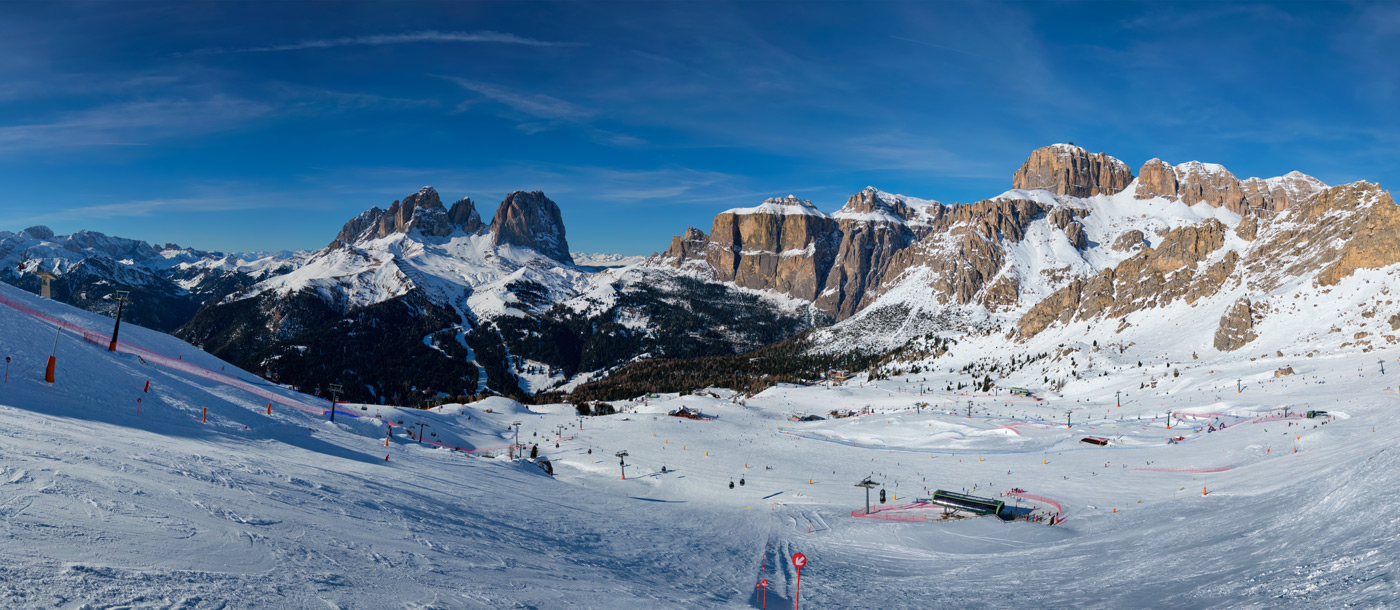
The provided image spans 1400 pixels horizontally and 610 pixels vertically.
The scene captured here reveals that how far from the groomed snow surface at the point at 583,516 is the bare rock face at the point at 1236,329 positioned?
271 feet

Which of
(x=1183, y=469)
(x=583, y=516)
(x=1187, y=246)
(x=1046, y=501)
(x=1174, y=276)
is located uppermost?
(x=1187, y=246)

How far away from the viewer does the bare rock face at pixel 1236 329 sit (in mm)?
128625

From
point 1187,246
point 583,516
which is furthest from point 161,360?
point 1187,246

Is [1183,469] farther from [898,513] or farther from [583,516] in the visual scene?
[583,516]

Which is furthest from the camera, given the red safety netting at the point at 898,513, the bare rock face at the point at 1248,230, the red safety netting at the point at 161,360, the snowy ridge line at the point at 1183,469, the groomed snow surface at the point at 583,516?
the bare rock face at the point at 1248,230

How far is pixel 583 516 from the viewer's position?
28.9m

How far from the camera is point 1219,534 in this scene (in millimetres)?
22172

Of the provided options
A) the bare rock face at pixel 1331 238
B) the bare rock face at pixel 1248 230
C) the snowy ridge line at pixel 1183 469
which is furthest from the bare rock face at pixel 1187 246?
the snowy ridge line at pixel 1183 469

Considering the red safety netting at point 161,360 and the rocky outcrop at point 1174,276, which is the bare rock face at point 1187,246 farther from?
the red safety netting at point 161,360

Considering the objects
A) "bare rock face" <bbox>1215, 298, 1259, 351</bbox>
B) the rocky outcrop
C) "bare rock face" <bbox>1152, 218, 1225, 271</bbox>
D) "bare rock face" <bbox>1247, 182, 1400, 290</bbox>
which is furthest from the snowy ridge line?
"bare rock face" <bbox>1152, 218, 1225, 271</bbox>

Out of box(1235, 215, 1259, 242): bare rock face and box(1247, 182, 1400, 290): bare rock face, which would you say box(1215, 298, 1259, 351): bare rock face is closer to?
box(1247, 182, 1400, 290): bare rock face

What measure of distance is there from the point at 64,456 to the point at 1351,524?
114 feet

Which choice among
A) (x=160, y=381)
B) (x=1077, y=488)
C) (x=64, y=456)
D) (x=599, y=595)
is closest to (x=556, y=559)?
(x=599, y=595)

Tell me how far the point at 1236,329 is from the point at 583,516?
155 m
